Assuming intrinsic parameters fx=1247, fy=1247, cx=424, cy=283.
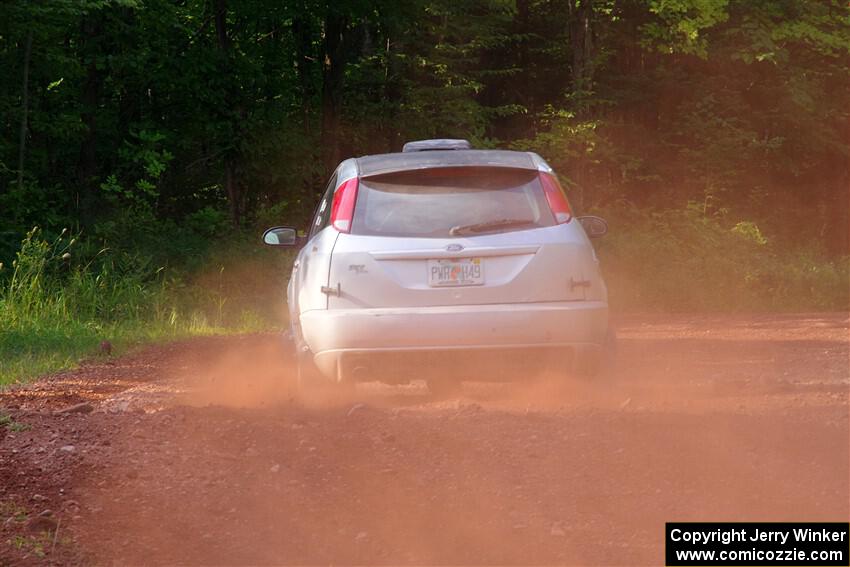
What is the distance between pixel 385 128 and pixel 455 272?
63.7 feet

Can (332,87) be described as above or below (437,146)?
below

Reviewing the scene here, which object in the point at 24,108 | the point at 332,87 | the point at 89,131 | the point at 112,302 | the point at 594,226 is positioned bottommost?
the point at 112,302

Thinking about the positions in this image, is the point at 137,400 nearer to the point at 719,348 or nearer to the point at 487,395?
the point at 487,395

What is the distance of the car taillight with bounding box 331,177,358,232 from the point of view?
8.44 meters

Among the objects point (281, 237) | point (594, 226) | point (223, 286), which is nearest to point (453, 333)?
point (594, 226)

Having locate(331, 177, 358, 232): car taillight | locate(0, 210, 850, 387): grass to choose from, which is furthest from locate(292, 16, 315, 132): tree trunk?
locate(331, 177, 358, 232): car taillight

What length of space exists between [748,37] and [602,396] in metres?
22.7

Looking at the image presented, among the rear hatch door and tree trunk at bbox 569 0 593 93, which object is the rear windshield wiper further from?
tree trunk at bbox 569 0 593 93

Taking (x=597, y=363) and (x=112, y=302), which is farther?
(x=112, y=302)

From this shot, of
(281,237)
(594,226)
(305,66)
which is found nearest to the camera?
(594,226)

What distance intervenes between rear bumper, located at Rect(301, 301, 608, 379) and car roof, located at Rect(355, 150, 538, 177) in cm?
100

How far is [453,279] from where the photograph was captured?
8.17 m

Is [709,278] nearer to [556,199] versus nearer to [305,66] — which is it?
[305,66]

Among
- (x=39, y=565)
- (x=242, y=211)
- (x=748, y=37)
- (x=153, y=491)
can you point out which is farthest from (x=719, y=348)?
(x=748, y=37)
